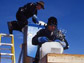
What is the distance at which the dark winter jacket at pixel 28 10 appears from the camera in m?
7.42

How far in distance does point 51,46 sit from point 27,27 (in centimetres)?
254

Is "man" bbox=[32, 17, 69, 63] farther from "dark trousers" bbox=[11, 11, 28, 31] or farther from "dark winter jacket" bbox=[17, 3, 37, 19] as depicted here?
"dark winter jacket" bbox=[17, 3, 37, 19]

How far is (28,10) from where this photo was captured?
295 inches

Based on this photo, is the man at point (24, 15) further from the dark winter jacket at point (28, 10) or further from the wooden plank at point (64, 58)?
the wooden plank at point (64, 58)

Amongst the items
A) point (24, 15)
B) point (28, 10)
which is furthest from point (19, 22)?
point (28, 10)

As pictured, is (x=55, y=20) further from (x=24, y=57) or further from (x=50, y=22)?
(x=24, y=57)

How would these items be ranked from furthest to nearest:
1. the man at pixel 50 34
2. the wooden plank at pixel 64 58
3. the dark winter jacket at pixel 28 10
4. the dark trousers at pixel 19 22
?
1. the dark winter jacket at pixel 28 10
2. the dark trousers at pixel 19 22
3. the man at pixel 50 34
4. the wooden plank at pixel 64 58

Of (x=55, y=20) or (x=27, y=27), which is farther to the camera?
(x=27, y=27)

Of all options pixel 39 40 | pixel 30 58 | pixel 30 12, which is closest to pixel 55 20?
pixel 39 40

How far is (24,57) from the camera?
660 centimetres

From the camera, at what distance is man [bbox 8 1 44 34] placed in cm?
716

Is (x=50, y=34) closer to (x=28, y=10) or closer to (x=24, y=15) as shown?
(x=24, y=15)

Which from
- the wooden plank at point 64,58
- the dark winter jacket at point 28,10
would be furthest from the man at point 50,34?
the wooden plank at point 64,58

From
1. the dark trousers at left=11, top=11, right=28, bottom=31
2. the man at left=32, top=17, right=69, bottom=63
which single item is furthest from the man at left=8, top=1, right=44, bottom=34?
the man at left=32, top=17, right=69, bottom=63
